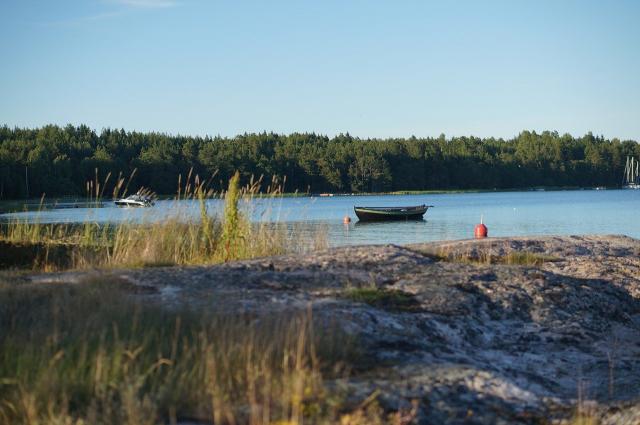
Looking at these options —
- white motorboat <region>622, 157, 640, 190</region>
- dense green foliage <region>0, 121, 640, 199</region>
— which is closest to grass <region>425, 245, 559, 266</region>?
dense green foliage <region>0, 121, 640, 199</region>

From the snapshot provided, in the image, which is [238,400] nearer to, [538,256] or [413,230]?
[538,256]

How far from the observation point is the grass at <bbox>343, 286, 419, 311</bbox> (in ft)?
20.8

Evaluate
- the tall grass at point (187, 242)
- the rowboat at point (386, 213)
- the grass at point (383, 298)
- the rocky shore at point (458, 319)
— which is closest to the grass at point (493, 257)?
the rocky shore at point (458, 319)

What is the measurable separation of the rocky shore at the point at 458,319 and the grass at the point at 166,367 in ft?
0.95

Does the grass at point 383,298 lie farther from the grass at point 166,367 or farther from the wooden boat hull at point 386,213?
the wooden boat hull at point 386,213

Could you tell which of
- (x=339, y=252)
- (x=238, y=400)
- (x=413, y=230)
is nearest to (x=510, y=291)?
(x=339, y=252)

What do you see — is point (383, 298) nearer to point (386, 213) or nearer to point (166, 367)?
point (166, 367)

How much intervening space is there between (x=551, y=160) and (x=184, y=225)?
165821 mm

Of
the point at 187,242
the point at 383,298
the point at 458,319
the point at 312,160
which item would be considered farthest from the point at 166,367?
the point at 312,160

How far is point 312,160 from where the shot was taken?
148250mm

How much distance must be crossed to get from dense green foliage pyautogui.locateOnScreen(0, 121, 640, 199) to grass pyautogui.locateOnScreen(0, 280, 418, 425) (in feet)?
308

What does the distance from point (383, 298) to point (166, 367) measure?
Result: 236cm

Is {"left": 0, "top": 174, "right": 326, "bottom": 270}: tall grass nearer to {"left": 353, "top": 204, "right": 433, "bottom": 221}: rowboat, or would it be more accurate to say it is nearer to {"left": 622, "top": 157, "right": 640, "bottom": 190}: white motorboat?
{"left": 353, "top": 204, "right": 433, "bottom": 221}: rowboat

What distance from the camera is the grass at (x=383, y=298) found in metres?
6.35
